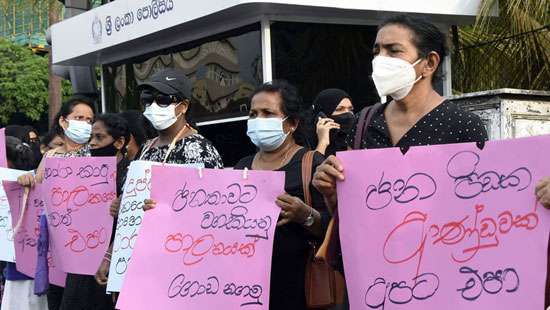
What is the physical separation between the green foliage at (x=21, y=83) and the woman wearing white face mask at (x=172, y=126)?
2032 cm

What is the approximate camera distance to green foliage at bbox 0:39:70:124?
2367 centimetres

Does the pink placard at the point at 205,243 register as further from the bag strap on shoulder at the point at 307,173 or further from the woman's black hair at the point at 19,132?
the woman's black hair at the point at 19,132

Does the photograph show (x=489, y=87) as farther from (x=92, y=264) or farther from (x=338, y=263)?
(x=338, y=263)

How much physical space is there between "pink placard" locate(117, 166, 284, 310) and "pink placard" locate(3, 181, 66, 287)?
2036 mm

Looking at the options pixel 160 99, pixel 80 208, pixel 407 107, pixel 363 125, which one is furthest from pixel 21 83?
pixel 407 107

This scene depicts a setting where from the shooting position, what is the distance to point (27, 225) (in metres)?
5.53

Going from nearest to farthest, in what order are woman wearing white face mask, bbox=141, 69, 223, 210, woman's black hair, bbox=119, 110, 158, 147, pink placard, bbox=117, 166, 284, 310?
pink placard, bbox=117, 166, 284, 310
woman wearing white face mask, bbox=141, 69, 223, 210
woman's black hair, bbox=119, 110, 158, 147

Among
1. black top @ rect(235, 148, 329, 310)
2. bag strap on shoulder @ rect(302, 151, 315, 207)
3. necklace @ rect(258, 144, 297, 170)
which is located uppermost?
necklace @ rect(258, 144, 297, 170)

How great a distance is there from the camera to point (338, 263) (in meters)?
3.16

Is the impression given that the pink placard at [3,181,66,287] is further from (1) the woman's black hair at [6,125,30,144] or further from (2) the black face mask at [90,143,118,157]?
(1) the woman's black hair at [6,125,30,144]

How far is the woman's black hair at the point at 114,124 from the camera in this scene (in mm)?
5000

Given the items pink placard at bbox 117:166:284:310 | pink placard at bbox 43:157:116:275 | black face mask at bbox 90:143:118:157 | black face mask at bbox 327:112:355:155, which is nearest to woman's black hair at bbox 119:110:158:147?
black face mask at bbox 90:143:118:157

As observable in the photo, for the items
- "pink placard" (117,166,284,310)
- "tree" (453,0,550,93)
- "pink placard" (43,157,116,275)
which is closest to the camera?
"pink placard" (117,166,284,310)

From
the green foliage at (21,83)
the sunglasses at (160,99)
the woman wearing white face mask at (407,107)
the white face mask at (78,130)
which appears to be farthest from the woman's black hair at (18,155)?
the green foliage at (21,83)
